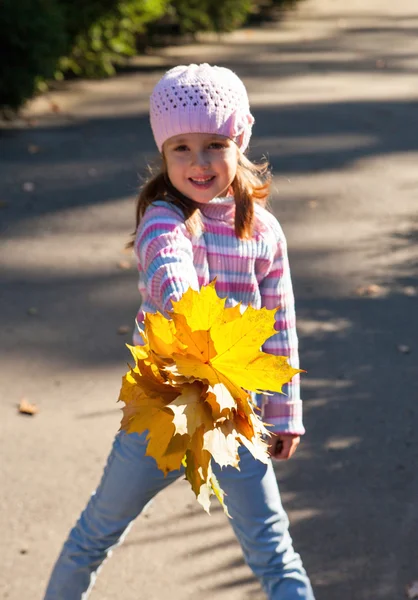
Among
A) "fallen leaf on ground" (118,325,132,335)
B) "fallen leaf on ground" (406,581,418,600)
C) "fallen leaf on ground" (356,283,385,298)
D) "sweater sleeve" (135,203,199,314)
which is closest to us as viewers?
"sweater sleeve" (135,203,199,314)

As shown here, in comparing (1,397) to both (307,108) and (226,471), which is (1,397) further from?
(307,108)

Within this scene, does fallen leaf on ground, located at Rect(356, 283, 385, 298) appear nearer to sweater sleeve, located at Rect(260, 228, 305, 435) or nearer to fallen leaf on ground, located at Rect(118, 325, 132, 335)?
fallen leaf on ground, located at Rect(118, 325, 132, 335)

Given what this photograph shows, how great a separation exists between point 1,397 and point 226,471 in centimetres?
244

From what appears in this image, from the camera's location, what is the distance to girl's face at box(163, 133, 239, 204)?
2.79 m

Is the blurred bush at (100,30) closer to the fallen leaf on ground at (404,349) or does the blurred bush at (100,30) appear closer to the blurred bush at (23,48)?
the blurred bush at (23,48)

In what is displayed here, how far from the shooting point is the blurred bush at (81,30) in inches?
371

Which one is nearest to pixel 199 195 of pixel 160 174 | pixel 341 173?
pixel 160 174

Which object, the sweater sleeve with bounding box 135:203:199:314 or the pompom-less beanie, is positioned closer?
the sweater sleeve with bounding box 135:203:199:314

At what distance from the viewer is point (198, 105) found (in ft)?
9.14

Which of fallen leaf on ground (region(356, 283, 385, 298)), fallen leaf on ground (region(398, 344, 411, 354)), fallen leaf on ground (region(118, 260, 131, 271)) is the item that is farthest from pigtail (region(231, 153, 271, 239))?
fallen leaf on ground (region(118, 260, 131, 271))

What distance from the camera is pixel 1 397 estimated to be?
498cm

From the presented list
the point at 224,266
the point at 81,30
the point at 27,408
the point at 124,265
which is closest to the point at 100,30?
the point at 81,30

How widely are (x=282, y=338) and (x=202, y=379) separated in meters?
0.87

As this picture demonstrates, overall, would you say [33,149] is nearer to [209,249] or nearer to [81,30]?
[81,30]
